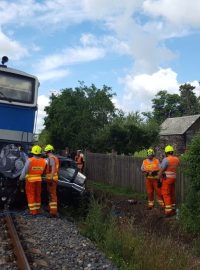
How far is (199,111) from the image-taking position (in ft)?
310

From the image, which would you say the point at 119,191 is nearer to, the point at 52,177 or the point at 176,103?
the point at 52,177

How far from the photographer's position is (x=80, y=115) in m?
30.9

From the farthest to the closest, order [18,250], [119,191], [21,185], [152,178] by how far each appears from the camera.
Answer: [119,191], [152,178], [21,185], [18,250]

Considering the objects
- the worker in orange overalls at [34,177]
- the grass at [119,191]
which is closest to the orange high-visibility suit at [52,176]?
the worker in orange overalls at [34,177]

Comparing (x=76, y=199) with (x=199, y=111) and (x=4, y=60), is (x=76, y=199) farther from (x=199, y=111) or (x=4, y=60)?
(x=199, y=111)

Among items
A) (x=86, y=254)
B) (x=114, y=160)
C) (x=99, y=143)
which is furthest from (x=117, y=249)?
(x=99, y=143)

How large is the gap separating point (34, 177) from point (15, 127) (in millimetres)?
1808

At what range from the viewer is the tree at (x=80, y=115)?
30578 millimetres

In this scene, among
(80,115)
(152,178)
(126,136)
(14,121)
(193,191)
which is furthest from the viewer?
(80,115)

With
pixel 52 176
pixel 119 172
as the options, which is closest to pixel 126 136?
pixel 119 172

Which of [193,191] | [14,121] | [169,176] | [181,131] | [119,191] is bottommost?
[119,191]

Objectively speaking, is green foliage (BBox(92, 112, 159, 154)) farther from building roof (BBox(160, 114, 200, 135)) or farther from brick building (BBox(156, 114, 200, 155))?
building roof (BBox(160, 114, 200, 135))

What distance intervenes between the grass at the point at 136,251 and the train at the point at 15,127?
3832mm

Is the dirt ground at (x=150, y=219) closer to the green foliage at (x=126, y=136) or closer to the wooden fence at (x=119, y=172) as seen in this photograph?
the wooden fence at (x=119, y=172)
